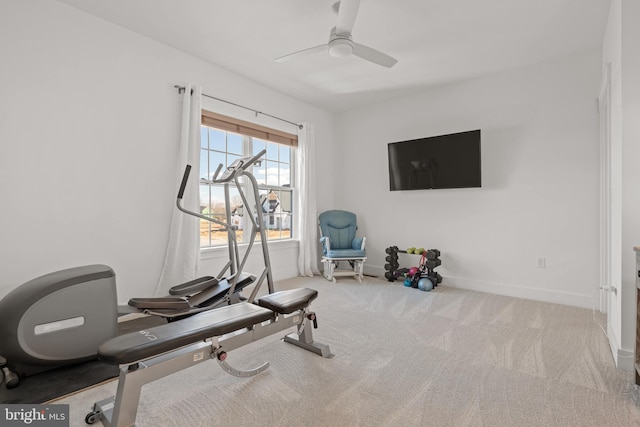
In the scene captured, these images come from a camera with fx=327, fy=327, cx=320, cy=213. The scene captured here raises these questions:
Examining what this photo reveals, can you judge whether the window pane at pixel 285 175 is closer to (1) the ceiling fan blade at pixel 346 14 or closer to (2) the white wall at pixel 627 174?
(1) the ceiling fan blade at pixel 346 14

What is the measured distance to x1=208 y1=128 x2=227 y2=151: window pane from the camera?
13.0ft

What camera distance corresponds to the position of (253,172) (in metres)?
4.41

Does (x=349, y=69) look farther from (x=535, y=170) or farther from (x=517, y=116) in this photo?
(x=535, y=170)

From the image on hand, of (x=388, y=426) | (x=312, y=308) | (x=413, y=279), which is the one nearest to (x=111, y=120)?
(x=312, y=308)

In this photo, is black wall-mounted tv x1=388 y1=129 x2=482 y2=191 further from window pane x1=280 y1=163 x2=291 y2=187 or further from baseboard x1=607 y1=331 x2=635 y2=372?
baseboard x1=607 y1=331 x2=635 y2=372

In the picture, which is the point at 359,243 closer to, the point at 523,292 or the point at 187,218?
the point at 523,292

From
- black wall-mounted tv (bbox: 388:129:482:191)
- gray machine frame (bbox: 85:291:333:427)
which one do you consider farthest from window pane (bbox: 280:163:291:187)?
gray machine frame (bbox: 85:291:333:427)

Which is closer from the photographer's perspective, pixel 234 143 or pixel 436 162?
pixel 234 143

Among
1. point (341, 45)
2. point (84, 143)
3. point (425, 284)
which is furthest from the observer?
point (425, 284)

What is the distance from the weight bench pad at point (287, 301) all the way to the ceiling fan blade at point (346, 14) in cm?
201

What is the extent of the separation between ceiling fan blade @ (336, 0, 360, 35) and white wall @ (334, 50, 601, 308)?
2.44 m

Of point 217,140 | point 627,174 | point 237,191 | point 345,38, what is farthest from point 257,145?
point 627,174

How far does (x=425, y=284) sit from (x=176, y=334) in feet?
10.5

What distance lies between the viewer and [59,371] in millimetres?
2051
